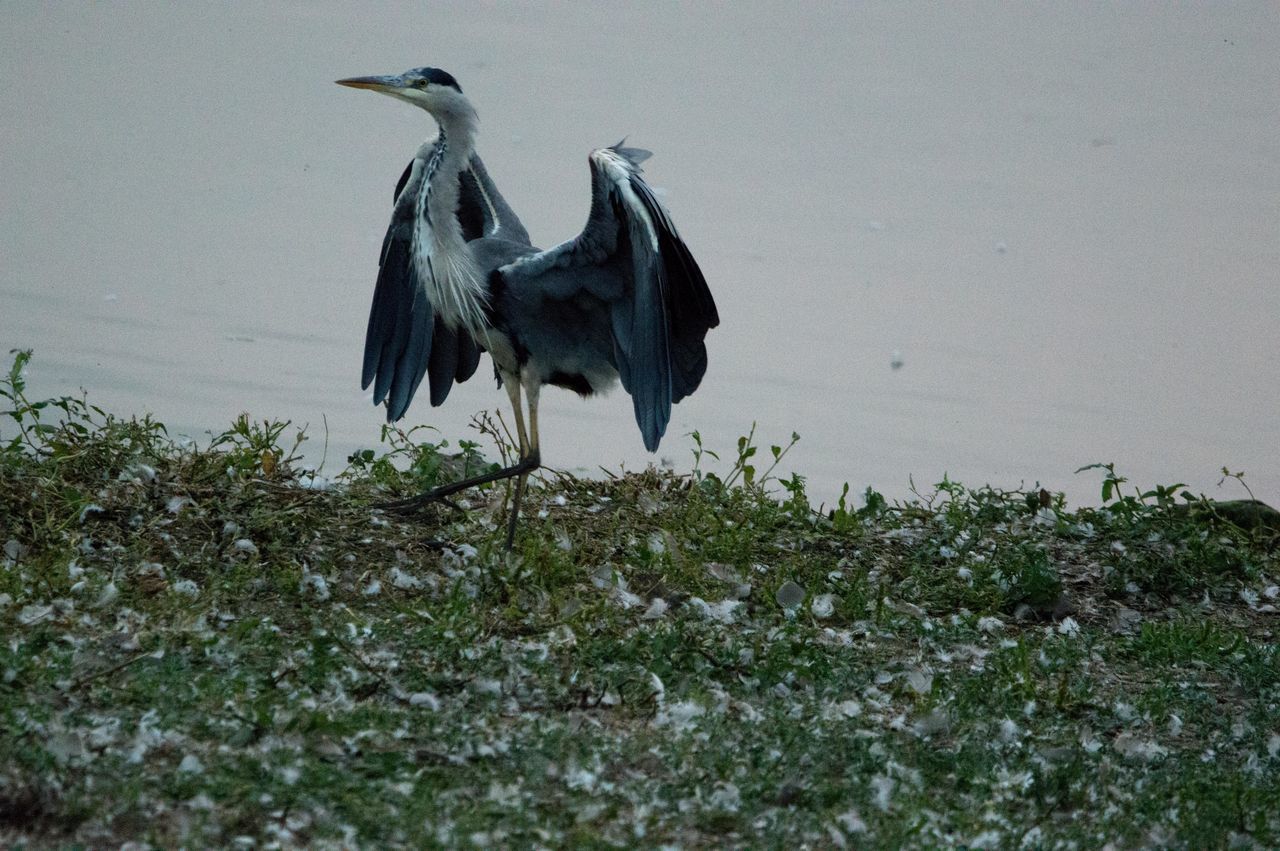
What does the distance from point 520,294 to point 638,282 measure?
0.55 m

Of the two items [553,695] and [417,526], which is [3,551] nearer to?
[417,526]

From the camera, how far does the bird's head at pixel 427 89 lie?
5.26 meters

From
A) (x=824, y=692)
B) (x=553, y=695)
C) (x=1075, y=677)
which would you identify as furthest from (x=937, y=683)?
(x=553, y=695)

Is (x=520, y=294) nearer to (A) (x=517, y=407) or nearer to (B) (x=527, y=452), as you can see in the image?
(A) (x=517, y=407)

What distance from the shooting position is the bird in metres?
4.69

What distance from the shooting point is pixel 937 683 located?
390 centimetres

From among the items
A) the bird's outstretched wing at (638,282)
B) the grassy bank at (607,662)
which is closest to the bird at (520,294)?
the bird's outstretched wing at (638,282)

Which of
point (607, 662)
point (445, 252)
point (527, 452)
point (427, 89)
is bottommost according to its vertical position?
point (607, 662)

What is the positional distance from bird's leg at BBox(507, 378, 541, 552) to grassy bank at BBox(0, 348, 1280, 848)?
0.07 metres

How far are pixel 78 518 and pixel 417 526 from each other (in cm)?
104

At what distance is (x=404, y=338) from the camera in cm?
560

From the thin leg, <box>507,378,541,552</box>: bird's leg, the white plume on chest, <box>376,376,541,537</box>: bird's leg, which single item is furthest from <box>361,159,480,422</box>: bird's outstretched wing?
<box>376,376,541,537</box>: bird's leg

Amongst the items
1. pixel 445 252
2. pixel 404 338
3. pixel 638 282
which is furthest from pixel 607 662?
pixel 404 338

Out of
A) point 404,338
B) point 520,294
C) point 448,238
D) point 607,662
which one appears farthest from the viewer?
point 404,338
